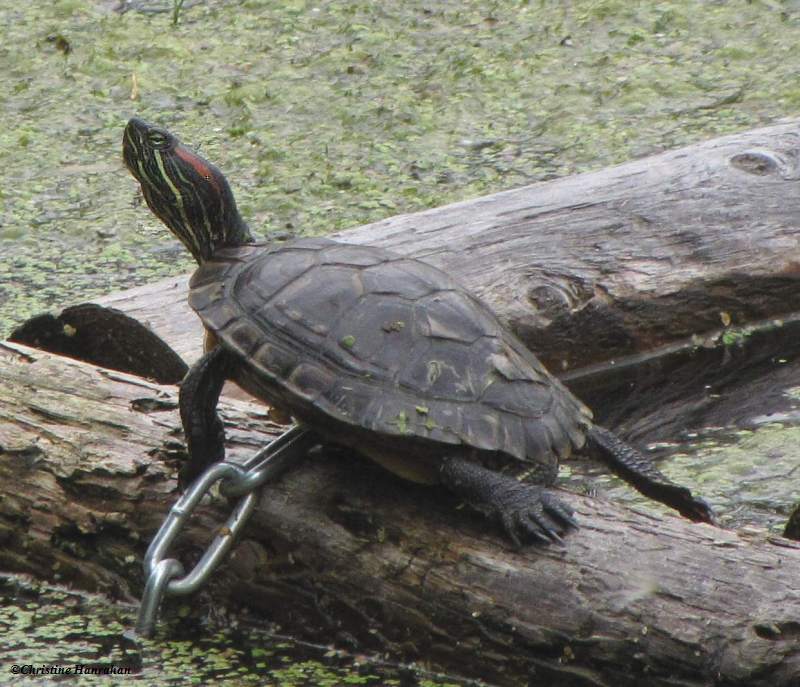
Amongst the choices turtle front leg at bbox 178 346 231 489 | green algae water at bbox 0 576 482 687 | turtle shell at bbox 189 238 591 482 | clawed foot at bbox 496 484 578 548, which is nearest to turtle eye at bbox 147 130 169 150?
turtle shell at bbox 189 238 591 482

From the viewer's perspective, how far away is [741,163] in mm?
4219

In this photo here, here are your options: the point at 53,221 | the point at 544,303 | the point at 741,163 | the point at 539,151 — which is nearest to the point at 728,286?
the point at 741,163

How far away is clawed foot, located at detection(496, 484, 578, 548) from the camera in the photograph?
2465 millimetres

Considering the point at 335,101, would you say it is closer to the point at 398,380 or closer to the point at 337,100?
the point at 337,100

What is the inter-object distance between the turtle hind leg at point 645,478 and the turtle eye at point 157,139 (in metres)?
1.19

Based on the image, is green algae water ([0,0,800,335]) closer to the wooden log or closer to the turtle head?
the wooden log

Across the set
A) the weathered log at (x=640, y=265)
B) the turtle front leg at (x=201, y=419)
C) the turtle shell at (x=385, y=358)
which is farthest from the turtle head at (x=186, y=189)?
the weathered log at (x=640, y=265)

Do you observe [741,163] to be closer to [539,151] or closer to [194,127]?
[539,151]

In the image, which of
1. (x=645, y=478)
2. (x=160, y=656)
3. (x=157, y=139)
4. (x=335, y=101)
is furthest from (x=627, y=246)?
(x=335, y=101)

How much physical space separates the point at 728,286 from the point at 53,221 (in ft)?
8.46

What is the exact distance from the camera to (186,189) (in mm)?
3182

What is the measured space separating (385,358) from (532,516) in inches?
16.2

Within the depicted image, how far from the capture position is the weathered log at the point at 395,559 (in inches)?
91.1

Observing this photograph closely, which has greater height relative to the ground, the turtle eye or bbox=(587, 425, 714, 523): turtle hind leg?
the turtle eye
